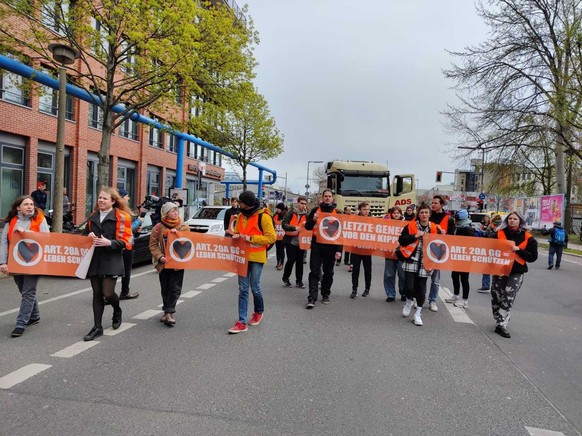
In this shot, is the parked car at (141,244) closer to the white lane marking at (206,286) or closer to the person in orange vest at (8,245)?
the white lane marking at (206,286)

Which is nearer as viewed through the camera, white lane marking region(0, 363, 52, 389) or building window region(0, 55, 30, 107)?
white lane marking region(0, 363, 52, 389)

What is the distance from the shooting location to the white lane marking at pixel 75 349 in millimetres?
4734

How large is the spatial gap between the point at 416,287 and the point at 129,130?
27619 millimetres

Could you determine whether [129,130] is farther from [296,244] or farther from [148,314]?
[148,314]

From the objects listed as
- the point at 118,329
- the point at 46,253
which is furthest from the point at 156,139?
the point at 118,329

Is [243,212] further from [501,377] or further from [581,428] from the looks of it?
[581,428]

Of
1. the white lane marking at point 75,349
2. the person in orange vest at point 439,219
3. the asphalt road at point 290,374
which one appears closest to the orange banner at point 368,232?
the person in orange vest at point 439,219

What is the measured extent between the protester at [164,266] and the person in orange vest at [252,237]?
0.91 meters

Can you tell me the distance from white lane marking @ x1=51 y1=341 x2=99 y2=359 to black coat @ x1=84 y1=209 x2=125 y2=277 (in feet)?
2.53

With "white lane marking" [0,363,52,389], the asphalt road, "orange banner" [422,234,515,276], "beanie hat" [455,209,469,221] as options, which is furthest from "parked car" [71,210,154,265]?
"beanie hat" [455,209,469,221]

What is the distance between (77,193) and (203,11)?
547 inches

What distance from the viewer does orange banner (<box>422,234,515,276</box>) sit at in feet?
21.9

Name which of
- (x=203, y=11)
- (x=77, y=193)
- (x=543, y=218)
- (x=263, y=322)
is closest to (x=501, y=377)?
(x=263, y=322)

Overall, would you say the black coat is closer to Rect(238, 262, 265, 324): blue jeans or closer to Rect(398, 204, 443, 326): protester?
Rect(238, 262, 265, 324): blue jeans
